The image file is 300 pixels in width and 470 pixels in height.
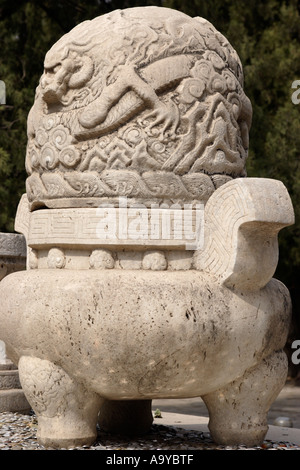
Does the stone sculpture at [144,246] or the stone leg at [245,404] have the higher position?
the stone sculpture at [144,246]

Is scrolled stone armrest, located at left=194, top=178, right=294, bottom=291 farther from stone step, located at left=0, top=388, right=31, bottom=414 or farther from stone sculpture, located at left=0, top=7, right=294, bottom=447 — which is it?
stone step, located at left=0, top=388, right=31, bottom=414

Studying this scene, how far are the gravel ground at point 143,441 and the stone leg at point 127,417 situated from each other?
0.07 meters

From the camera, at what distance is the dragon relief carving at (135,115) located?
4.05 meters

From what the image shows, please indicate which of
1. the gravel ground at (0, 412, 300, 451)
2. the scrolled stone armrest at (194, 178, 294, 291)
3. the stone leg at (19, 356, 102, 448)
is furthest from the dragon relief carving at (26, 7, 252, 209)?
the gravel ground at (0, 412, 300, 451)

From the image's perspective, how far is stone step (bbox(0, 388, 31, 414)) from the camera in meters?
5.74

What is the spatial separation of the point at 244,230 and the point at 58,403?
135cm

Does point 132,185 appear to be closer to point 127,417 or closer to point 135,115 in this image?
point 135,115

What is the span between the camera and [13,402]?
19.0 ft

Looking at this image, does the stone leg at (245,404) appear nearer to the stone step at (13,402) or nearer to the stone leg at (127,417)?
the stone leg at (127,417)

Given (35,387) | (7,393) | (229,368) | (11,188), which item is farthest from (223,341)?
(11,188)

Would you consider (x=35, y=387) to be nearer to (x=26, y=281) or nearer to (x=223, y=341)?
(x=26, y=281)

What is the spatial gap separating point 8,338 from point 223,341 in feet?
3.94

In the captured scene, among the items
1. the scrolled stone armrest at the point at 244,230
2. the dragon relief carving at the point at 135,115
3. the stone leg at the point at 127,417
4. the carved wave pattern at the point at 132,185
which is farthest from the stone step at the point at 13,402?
the scrolled stone armrest at the point at 244,230

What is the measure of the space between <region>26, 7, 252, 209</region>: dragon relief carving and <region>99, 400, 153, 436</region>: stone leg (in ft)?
4.92
